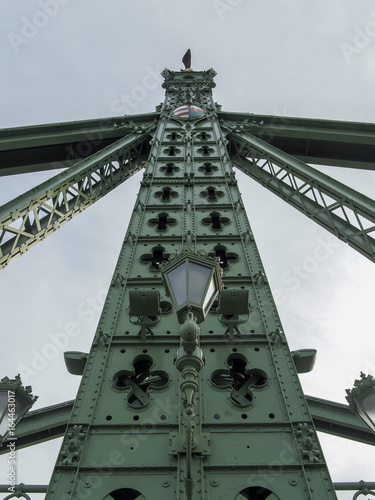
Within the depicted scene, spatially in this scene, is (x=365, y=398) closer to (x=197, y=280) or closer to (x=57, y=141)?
(x=197, y=280)

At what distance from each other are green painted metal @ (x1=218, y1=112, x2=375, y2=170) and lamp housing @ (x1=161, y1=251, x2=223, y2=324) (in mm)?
15680

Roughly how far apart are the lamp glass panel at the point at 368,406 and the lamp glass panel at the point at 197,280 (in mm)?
3683

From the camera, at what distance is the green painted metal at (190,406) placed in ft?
18.8

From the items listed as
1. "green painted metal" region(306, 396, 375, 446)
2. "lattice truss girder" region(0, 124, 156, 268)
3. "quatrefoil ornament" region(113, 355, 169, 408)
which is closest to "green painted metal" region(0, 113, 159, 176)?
"lattice truss girder" region(0, 124, 156, 268)

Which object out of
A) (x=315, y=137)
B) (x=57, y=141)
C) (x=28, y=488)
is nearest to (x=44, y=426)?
(x=28, y=488)

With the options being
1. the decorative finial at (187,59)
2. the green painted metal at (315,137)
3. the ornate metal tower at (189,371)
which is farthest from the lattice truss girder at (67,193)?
the decorative finial at (187,59)

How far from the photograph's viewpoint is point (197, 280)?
5.07m

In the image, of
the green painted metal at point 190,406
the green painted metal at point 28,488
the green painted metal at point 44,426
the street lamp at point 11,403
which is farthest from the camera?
the green painted metal at point 44,426

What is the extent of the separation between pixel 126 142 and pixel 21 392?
13.4 metres

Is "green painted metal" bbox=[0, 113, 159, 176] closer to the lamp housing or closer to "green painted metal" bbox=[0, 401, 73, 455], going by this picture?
"green painted metal" bbox=[0, 401, 73, 455]

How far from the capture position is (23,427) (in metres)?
10.6

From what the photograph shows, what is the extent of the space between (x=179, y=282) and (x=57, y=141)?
16.0 metres

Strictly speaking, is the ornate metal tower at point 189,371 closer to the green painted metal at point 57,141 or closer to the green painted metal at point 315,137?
the green painted metal at point 57,141

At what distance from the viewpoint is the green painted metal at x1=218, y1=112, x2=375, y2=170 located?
19.2 metres
